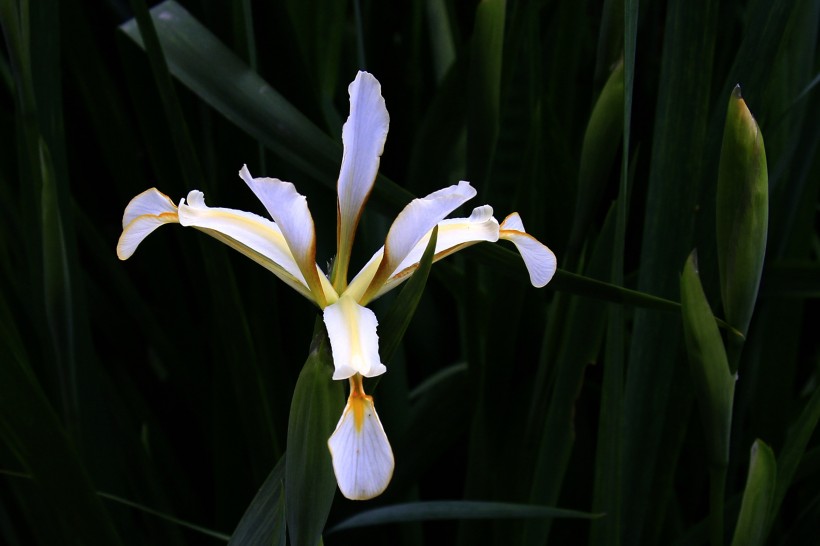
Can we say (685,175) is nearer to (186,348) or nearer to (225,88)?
(225,88)

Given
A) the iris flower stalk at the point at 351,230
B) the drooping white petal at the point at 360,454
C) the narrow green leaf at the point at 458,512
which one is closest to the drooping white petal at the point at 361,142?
the iris flower stalk at the point at 351,230

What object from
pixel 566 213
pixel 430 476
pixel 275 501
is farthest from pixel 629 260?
pixel 275 501

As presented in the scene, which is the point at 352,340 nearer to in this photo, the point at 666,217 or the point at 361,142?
the point at 361,142

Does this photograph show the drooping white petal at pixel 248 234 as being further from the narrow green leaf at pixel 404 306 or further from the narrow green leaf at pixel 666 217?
the narrow green leaf at pixel 666 217

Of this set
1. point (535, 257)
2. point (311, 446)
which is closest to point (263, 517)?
point (311, 446)

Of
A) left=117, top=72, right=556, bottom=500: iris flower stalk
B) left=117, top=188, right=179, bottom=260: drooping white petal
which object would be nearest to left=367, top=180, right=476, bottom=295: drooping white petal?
left=117, top=72, right=556, bottom=500: iris flower stalk

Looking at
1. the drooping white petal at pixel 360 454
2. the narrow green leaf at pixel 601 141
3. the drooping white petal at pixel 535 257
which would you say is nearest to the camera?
the drooping white petal at pixel 360 454
